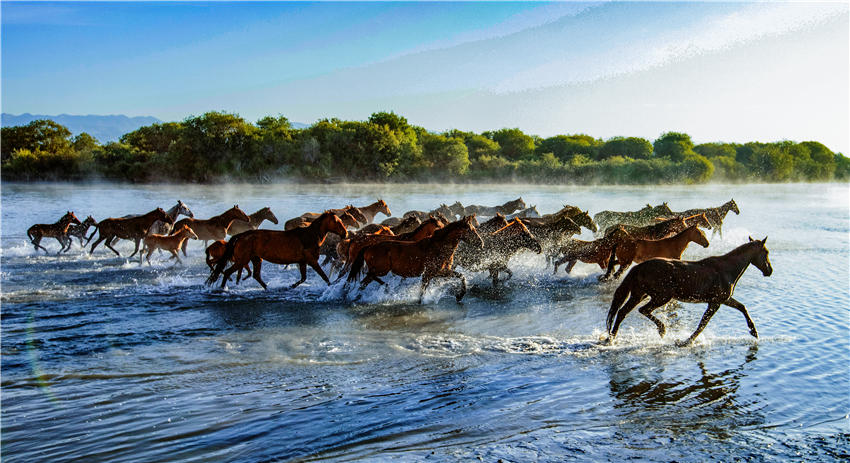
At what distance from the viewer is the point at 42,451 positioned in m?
4.69

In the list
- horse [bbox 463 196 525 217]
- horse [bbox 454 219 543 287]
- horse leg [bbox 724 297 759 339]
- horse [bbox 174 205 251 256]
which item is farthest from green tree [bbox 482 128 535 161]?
horse leg [bbox 724 297 759 339]

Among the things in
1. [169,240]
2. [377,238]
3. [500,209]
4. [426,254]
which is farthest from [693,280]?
[500,209]

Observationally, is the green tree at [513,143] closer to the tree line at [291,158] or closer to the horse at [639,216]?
the tree line at [291,158]

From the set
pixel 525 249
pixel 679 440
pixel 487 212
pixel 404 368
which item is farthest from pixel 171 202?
pixel 679 440

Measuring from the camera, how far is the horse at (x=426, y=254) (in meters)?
9.83

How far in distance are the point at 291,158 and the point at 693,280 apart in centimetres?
4595

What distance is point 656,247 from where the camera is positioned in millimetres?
10461

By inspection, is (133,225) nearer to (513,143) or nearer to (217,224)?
(217,224)

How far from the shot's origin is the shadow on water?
16.8 feet

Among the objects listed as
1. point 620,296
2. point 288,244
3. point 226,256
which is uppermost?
point 288,244

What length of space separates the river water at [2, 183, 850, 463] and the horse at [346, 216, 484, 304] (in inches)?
20.6

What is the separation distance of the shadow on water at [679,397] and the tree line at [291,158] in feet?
145

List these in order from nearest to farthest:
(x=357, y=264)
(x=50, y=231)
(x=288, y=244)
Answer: (x=357, y=264)
(x=288, y=244)
(x=50, y=231)

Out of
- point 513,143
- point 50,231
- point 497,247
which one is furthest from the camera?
point 513,143
